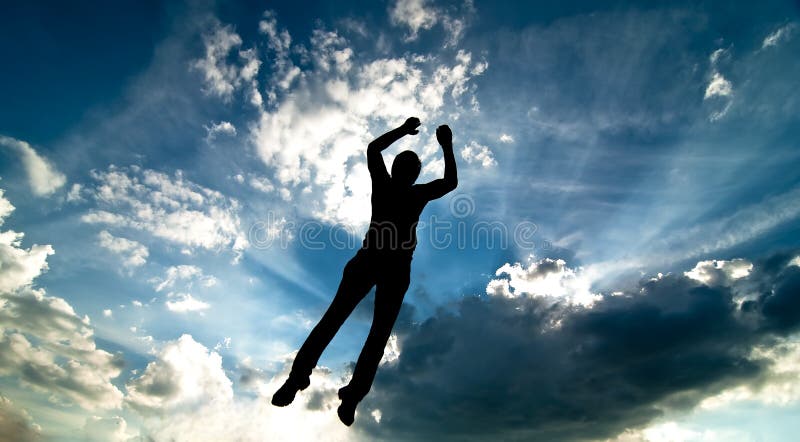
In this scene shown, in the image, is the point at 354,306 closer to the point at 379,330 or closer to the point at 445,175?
the point at 379,330

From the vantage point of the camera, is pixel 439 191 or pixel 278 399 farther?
pixel 439 191

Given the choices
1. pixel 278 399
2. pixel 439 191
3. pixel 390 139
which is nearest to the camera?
pixel 278 399

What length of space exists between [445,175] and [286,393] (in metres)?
3.52

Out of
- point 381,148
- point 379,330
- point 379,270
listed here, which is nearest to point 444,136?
point 381,148

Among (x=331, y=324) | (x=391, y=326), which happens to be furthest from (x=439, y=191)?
(x=331, y=324)

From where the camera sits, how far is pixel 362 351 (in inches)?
196

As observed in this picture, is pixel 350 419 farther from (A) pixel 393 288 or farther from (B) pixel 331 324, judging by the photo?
(A) pixel 393 288

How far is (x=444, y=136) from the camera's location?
5.29 meters

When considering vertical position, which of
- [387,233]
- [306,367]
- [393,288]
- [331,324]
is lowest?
[306,367]

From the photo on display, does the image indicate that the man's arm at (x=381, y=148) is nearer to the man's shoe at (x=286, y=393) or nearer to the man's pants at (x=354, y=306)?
the man's pants at (x=354, y=306)

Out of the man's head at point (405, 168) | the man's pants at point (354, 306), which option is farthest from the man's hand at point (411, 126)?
the man's pants at point (354, 306)

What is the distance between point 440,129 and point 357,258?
2.14m

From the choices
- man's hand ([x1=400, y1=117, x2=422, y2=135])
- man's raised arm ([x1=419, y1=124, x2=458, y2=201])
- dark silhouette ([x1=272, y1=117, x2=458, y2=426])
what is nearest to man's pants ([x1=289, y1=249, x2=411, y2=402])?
dark silhouette ([x1=272, y1=117, x2=458, y2=426])

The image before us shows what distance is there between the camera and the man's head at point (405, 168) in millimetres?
5184
